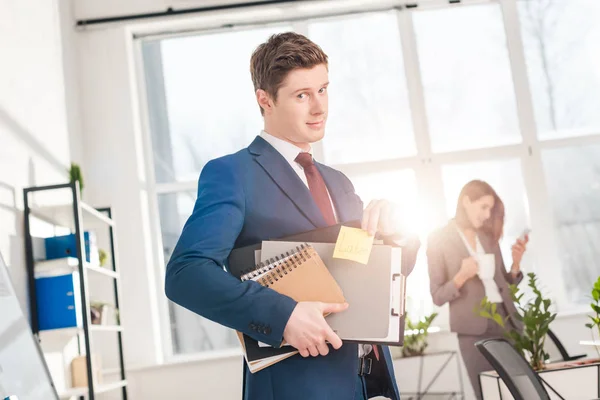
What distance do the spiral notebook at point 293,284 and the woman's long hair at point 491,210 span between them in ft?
10.5

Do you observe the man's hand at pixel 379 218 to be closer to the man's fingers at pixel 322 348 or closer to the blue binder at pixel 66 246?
the man's fingers at pixel 322 348

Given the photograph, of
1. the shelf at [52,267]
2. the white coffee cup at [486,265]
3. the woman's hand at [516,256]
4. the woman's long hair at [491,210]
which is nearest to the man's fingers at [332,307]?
the shelf at [52,267]

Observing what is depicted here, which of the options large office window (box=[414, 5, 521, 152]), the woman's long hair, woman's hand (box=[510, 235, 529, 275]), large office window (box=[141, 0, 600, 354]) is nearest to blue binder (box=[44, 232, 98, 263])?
large office window (box=[141, 0, 600, 354])

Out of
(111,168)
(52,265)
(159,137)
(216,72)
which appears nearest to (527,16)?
(216,72)

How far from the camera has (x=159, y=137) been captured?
563 cm

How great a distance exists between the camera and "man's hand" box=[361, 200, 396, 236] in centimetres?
114

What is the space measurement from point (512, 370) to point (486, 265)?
62.9 inches

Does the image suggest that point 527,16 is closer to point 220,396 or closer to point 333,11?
point 333,11

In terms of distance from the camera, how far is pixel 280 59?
4.02ft

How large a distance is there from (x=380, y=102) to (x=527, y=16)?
1330mm

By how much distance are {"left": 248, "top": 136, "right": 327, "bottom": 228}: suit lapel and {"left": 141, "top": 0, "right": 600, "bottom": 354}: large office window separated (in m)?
4.22

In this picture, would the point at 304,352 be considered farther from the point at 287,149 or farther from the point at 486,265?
the point at 486,265

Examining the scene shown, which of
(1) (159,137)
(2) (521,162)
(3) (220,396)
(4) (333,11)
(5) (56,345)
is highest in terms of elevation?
(4) (333,11)

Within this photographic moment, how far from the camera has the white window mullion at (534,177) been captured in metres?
5.34
